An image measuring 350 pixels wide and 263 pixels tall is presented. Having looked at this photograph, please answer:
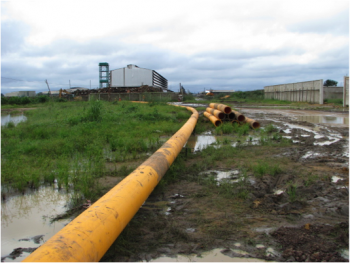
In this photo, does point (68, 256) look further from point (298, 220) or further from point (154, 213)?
point (298, 220)

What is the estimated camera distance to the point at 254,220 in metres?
3.13

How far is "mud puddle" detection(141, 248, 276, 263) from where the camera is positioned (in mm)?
2441

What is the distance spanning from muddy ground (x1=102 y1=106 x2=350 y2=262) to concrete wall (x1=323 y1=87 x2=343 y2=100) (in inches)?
1150

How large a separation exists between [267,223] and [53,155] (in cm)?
496

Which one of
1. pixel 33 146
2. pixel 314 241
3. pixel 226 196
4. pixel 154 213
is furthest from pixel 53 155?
pixel 314 241

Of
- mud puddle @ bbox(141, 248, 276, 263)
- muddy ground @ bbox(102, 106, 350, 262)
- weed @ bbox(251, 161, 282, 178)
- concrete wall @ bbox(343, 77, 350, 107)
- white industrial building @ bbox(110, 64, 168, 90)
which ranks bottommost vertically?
mud puddle @ bbox(141, 248, 276, 263)

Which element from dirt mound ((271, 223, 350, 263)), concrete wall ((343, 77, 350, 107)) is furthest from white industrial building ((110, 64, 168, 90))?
dirt mound ((271, 223, 350, 263))

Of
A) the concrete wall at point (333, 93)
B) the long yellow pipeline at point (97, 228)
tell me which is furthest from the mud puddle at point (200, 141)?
the concrete wall at point (333, 93)

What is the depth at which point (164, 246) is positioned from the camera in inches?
105

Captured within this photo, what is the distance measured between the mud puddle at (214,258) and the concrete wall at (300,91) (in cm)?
2743

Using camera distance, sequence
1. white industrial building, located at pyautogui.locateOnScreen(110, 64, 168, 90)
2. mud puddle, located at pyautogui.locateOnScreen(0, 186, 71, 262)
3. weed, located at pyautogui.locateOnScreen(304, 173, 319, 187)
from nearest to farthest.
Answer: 1. mud puddle, located at pyautogui.locateOnScreen(0, 186, 71, 262)
2. weed, located at pyautogui.locateOnScreen(304, 173, 319, 187)
3. white industrial building, located at pyautogui.locateOnScreen(110, 64, 168, 90)

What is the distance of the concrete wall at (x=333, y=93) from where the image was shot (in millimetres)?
30391

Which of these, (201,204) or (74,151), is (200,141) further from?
(201,204)

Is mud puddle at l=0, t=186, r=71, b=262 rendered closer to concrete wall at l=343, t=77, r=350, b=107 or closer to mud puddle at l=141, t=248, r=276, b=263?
mud puddle at l=141, t=248, r=276, b=263
